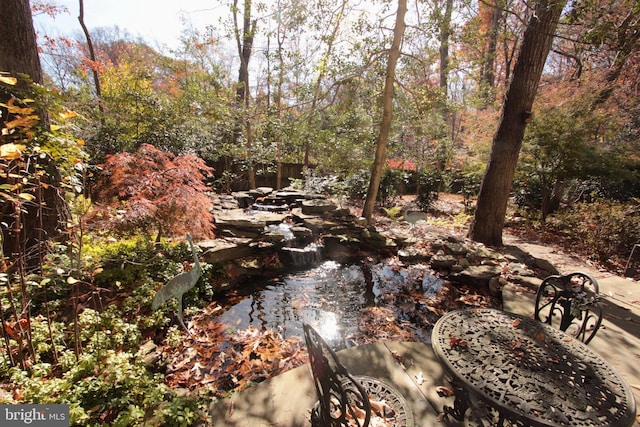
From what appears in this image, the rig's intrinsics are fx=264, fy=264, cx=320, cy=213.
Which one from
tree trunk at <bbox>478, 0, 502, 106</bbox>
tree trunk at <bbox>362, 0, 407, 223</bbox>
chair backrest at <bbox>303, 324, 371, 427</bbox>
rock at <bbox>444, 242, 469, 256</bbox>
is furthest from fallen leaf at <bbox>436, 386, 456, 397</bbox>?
tree trunk at <bbox>362, 0, 407, 223</bbox>

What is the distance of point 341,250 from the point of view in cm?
567

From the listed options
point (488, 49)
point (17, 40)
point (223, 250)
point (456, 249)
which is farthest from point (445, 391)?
point (488, 49)

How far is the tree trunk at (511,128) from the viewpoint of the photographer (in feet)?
14.1

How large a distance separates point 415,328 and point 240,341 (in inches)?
82.6

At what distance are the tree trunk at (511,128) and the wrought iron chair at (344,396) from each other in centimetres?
432

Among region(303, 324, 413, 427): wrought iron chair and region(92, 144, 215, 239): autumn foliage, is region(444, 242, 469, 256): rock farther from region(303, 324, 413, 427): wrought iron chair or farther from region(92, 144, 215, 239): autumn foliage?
region(92, 144, 215, 239): autumn foliage

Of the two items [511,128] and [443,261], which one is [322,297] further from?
[511,128]

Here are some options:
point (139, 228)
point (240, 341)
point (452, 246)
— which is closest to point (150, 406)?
point (240, 341)

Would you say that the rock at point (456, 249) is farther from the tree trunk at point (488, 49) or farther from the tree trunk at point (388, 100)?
the tree trunk at point (488, 49)

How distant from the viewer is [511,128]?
4.70 metres

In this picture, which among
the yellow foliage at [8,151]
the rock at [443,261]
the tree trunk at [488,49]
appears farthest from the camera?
the tree trunk at [488,49]

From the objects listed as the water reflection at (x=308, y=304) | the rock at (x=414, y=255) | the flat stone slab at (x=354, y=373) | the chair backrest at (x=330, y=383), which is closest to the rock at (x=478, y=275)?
the rock at (x=414, y=255)

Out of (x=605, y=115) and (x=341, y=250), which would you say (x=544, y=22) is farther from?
(x=341, y=250)

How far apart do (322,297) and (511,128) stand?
4.42 m
